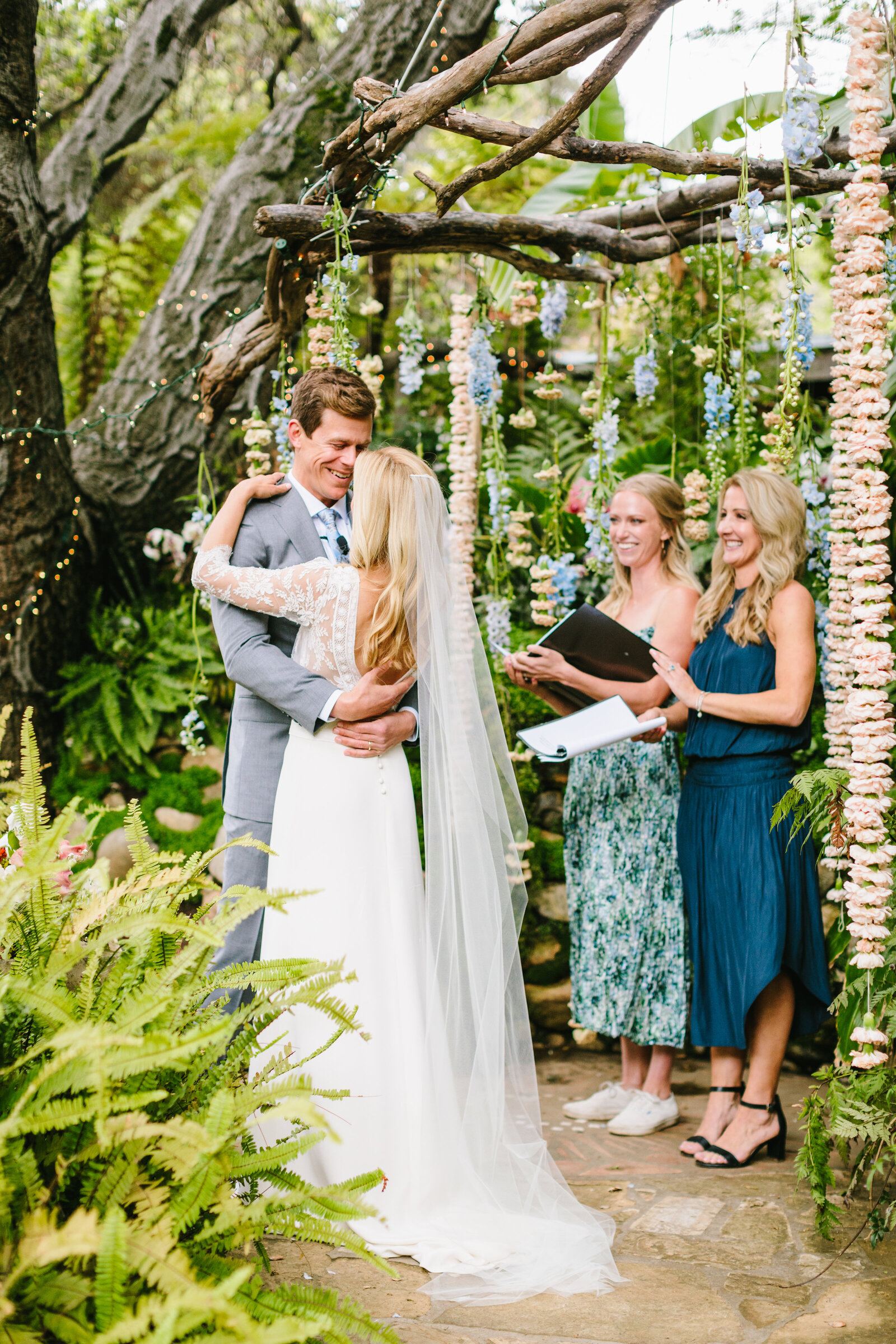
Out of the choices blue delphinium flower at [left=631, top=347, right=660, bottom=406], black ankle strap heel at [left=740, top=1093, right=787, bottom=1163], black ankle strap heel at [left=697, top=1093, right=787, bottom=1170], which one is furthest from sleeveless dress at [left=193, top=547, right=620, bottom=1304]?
blue delphinium flower at [left=631, top=347, right=660, bottom=406]

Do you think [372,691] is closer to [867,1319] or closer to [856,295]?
[856,295]

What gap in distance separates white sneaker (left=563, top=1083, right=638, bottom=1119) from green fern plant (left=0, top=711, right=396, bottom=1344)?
193 centimetres

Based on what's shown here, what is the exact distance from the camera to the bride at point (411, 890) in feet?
8.93

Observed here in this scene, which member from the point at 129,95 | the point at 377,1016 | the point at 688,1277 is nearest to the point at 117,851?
the point at 377,1016

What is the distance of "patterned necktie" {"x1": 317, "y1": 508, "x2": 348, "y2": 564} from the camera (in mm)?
3276

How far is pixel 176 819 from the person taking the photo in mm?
5082

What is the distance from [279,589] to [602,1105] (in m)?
2.25

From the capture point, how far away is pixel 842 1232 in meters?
2.71

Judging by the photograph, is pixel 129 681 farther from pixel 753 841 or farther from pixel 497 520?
pixel 753 841

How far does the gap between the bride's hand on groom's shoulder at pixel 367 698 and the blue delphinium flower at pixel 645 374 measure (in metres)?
1.73

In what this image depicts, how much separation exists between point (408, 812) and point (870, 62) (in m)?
2.13

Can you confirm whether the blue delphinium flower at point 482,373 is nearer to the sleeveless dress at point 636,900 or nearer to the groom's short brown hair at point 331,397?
the groom's short brown hair at point 331,397

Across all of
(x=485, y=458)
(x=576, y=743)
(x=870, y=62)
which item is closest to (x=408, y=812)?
(x=576, y=743)

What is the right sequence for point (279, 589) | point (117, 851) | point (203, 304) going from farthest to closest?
point (203, 304) < point (117, 851) < point (279, 589)
